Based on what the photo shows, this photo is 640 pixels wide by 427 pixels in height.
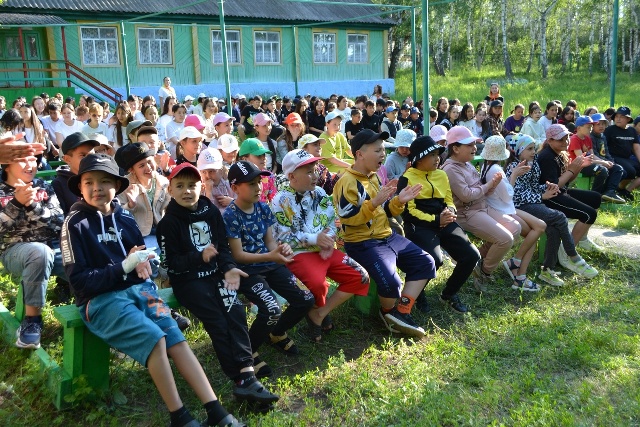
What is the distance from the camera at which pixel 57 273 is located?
4.36 metres

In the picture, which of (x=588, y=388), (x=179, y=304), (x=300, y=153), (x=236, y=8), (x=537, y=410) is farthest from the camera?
(x=236, y=8)

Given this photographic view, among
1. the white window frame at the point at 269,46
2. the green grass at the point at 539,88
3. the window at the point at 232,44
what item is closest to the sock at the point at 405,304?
the green grass at the point at 539,88

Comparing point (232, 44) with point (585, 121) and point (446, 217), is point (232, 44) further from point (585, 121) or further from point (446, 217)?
point (446, 217)

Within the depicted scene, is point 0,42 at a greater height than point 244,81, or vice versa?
point 0,42

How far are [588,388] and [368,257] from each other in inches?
68.2

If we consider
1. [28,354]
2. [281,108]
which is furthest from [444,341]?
[281,108]

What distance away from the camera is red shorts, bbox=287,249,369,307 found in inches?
165

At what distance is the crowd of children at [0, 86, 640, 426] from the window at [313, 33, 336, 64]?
21.0m

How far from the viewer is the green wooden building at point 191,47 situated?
64.7 ft

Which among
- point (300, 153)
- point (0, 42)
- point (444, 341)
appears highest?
point (0, 42)

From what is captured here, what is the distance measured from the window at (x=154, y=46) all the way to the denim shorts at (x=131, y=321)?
20814 mm

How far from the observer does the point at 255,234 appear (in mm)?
4047

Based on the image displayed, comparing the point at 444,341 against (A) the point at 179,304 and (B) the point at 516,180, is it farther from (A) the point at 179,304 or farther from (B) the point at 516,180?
(B) the point at 516,180

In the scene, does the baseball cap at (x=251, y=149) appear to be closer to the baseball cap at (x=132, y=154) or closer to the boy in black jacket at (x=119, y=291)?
the baseball cap at (x=132, y=154)
